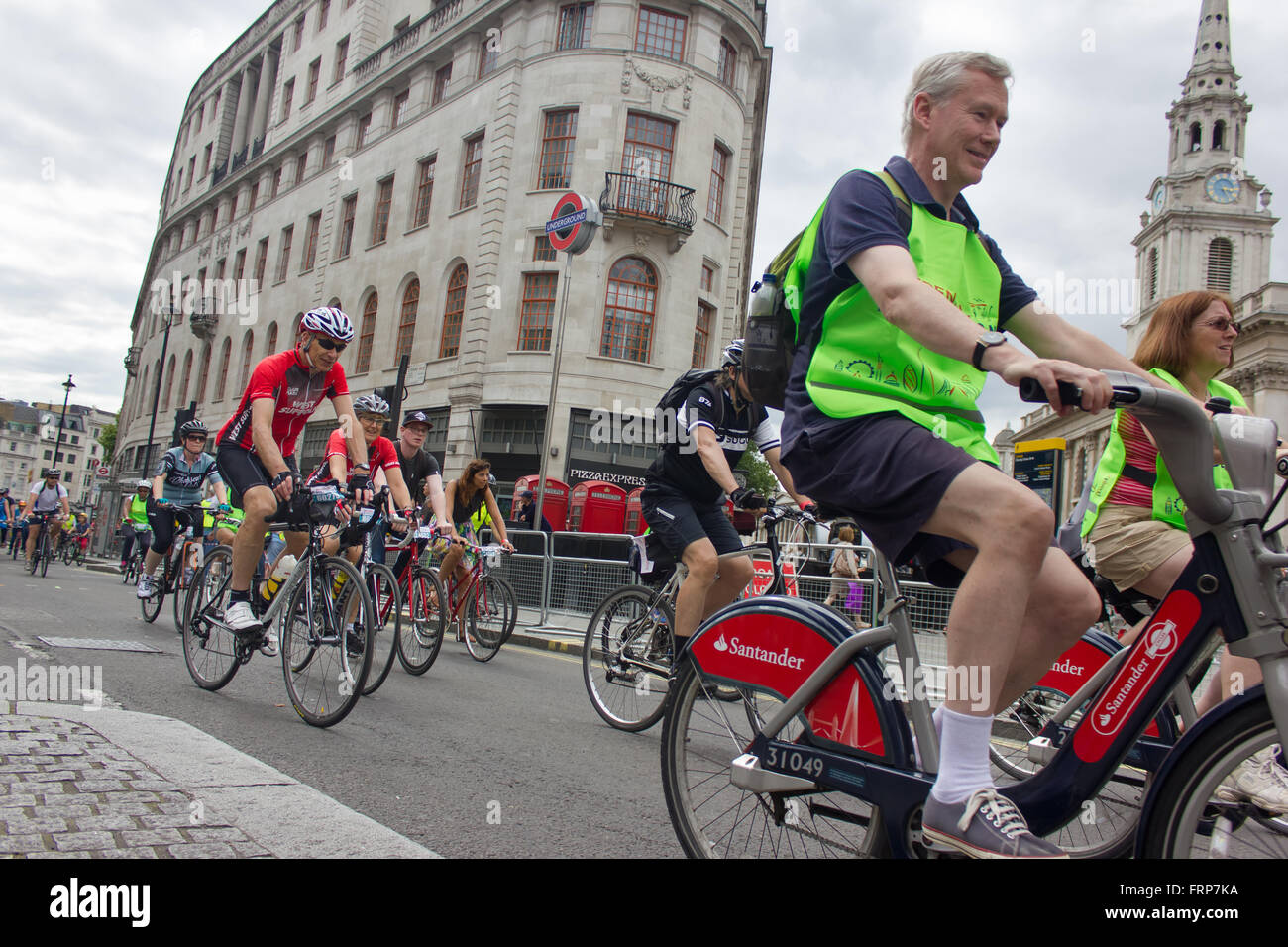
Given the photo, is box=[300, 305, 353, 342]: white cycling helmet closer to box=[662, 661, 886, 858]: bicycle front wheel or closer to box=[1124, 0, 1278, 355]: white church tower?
box=[662, 661, 886, 858]: bicycle front wheel

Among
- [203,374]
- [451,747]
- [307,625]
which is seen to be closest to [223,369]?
[203,374]

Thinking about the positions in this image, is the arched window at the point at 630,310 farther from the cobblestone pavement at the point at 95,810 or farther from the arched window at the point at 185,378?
the arched window at the point at 185,378

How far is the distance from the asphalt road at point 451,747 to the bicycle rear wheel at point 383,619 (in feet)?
0.57

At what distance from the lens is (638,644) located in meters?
5.44

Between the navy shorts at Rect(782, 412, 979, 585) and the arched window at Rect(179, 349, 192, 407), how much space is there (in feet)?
171

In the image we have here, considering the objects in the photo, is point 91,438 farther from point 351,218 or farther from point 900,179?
point 900,179

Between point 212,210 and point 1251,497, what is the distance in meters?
55.7

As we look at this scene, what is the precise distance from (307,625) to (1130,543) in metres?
3.83

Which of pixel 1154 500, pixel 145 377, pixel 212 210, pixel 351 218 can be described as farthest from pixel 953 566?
pixel 145 377

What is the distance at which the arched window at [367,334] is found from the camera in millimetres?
33031

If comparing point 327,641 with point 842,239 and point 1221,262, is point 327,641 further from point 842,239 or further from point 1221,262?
point 1221,262

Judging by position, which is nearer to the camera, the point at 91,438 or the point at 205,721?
the point at 205,721

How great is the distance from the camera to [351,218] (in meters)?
35.9

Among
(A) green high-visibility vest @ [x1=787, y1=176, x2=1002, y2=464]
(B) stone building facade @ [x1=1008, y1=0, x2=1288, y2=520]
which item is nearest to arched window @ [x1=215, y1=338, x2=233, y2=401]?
(A) green high-visibility vest @ [x1=787, y1=176, x2=1002, y2=464]
